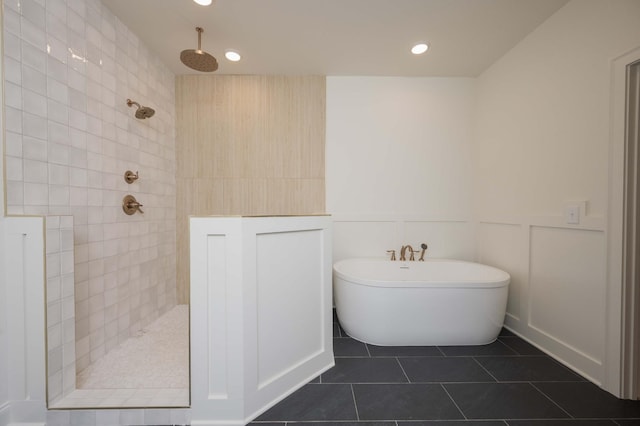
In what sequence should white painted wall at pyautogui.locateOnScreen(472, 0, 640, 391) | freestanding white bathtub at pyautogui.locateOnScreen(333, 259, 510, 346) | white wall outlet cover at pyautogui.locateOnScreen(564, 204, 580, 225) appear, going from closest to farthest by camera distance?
white painted wall at pyautogui.locateOnScreen(472, 0, 640, 391) → white wall outlet cover at pyautogui.locateOnScreen(564, 204, 580, 225) → freestanding white bathtub at pyautogui.locateOnScreen(333, 259, 510, 346)

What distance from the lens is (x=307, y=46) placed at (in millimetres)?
2158

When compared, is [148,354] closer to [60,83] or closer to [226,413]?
[226,413]

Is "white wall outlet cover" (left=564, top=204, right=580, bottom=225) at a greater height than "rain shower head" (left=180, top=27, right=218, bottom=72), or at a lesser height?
lesser

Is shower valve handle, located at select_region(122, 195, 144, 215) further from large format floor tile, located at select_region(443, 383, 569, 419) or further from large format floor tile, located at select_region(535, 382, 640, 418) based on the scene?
large format floor tile, located at select_region(535, 382, 640, 418)

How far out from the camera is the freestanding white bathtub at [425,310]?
1.86 metres

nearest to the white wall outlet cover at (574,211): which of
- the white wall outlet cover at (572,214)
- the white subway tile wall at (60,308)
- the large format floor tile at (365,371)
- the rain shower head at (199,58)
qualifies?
the white wall outlet cover at (572,214)

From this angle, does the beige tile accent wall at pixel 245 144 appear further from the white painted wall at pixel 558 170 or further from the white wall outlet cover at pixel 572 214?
the white wall outlet cover at pixel 572 214

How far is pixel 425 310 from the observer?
189 centimetres

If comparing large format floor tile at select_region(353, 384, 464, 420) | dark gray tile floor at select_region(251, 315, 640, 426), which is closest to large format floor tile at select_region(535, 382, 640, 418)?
dark gray tile floor at select_region(251, 315, 640, 426)

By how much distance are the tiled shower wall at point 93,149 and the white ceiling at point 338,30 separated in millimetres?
382

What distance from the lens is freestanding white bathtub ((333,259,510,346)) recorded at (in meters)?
1.86

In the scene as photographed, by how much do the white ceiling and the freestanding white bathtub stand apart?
1911mm

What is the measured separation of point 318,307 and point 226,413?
69 cm

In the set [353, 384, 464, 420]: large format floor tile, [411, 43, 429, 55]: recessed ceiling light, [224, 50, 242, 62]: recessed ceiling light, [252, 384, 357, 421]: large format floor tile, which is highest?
[411, 43, 429, 55]: recessed ceiling light
